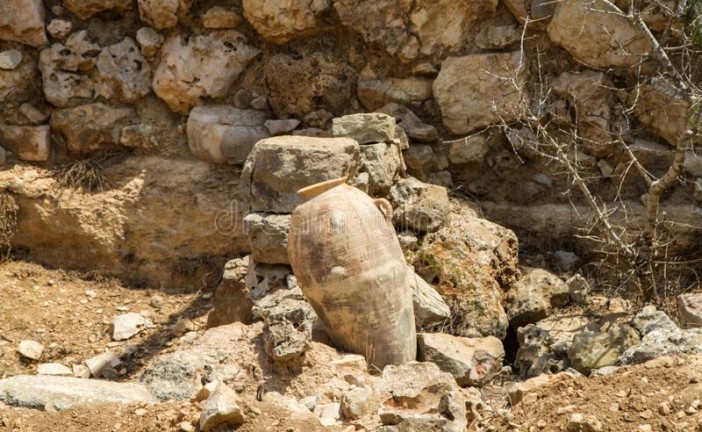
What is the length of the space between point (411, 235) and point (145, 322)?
221 cm

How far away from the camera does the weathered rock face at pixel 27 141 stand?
8211 millimetres

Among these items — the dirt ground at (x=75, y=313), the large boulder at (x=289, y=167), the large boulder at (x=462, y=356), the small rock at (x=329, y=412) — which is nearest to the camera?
the small rock at (x=329, y=412)

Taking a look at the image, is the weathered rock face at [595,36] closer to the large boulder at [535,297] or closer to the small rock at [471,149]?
the small rock at [471,149]

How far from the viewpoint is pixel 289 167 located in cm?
635

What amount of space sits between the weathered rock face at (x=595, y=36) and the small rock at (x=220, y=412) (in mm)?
4218

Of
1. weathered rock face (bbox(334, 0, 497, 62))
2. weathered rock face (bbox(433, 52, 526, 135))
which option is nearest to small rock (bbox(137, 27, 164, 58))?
weathered rock face (bbox(334, 0, 497, 62))

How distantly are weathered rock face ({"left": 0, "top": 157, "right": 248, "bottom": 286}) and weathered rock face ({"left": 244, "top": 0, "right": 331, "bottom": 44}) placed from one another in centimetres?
122

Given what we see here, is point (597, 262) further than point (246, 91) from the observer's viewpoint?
No

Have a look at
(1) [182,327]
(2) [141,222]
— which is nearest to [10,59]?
(2) [141,222]

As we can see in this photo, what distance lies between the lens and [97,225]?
808cm

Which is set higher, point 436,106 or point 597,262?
point 436,106

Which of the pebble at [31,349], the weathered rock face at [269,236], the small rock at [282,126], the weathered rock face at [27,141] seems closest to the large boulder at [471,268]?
the weathered rock face at [269,236]

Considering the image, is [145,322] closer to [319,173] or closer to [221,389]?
[319,173]

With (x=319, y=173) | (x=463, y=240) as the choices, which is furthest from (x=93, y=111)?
(x=463, y=240)
